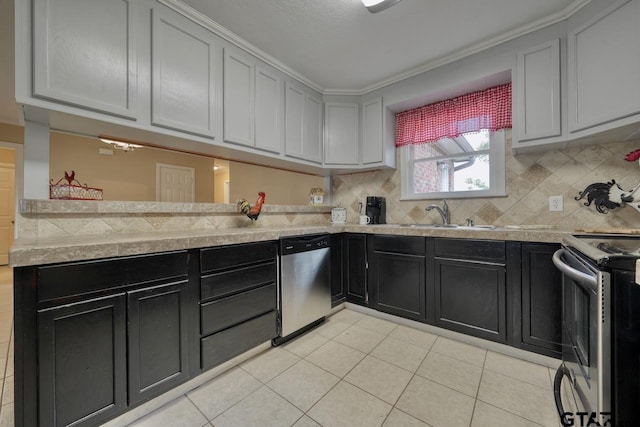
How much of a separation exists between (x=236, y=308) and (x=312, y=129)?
1964 mm

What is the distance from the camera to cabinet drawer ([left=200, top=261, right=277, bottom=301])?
4.66 feet

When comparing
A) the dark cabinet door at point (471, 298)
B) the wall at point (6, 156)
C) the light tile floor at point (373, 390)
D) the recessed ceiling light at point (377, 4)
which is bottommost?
the light tile floor at point (373, 390)

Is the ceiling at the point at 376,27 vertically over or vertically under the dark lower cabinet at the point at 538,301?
over

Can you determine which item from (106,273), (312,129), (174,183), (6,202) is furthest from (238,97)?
(6,202)

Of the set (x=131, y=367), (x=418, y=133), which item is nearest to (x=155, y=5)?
(x=131, y=367)

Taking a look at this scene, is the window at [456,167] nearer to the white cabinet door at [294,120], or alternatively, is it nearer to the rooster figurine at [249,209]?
the white cabinet door at [294,120]

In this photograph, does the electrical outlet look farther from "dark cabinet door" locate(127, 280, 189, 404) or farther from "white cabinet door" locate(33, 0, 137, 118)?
"white cabinet door" locate(33, 0, 137, 118)

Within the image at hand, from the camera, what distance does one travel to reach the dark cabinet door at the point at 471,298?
1.73 meters

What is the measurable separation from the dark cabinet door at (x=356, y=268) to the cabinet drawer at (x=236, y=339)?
0.93 meters

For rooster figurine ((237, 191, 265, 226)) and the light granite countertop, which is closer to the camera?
the light granite countertop

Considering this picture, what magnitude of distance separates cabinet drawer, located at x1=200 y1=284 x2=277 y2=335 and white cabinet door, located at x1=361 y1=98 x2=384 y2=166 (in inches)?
69.7

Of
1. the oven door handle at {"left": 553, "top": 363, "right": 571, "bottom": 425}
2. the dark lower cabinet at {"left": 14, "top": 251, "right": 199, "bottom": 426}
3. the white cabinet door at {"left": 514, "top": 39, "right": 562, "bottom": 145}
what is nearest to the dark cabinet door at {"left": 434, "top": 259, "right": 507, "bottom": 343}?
the oven door handle at {"left": 553, "top": 363, "right": 571, "bottom": 425}

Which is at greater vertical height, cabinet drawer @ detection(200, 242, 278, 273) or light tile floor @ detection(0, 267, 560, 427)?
cabinet drawer @ detection(200, 242, 278, 273)

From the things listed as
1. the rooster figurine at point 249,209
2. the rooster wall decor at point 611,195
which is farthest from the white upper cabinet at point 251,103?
the rooster wall decor at point 611,195
